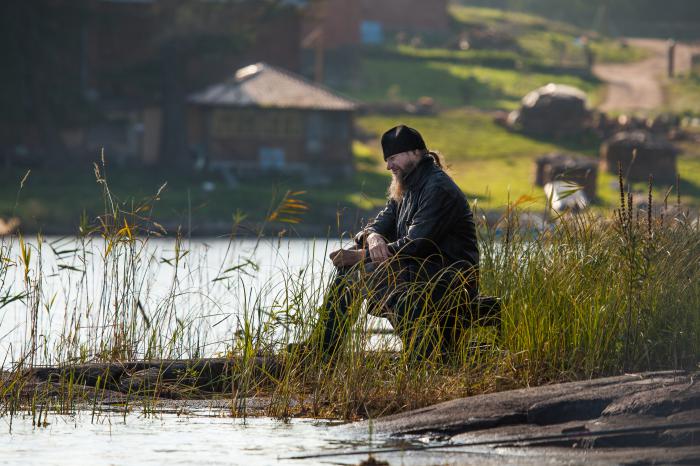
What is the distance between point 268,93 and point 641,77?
23.9m

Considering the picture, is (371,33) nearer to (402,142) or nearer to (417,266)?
(402,142)

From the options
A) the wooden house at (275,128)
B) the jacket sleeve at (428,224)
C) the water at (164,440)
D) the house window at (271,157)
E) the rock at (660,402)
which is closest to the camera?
the rock at (660,402)

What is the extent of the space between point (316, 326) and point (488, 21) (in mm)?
65202

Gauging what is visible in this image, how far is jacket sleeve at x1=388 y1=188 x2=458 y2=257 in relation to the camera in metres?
7.01

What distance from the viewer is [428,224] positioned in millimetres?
7020

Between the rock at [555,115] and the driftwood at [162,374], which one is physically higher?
the rock at [555,115]

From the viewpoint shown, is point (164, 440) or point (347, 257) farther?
point (347, 257)

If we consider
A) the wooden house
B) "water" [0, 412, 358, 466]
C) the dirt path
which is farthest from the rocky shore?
the dirt path

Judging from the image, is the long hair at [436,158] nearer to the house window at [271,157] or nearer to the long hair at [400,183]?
the long hair at [400,183]

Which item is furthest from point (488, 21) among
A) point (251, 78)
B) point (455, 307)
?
point (455, 307)

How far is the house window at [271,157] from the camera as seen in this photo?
35844 millimetres

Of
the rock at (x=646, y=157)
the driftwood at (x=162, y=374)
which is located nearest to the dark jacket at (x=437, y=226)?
the driftwood at (x=162, y=374)

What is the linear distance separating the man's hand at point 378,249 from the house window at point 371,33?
56.7 meters

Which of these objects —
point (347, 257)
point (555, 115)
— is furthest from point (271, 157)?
point (347, 257)
